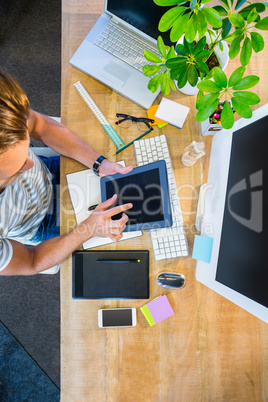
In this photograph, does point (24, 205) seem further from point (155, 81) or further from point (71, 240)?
point (155, 81)

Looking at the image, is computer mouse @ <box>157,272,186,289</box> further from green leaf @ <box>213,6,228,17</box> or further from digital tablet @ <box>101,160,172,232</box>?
green leaf @ <box>213,6,228,17</box>

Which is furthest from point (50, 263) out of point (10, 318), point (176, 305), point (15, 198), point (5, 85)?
point (10, 318)

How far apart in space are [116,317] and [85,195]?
433 millimetres

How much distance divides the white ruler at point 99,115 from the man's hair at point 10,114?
35 centimetres

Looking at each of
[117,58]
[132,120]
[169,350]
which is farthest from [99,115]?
[169,350]

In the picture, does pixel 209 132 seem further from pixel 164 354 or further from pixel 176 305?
pixel 164 354

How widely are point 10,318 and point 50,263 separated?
3.08 ft

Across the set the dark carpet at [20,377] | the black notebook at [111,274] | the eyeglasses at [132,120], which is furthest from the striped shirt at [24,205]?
the dark carpet at [20,377]

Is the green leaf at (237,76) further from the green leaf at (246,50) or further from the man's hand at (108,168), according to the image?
the man's hand at (108,168)

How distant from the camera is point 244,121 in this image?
0.73 metres

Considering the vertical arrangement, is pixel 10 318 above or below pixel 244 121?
below

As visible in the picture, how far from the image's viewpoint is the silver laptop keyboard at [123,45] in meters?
1.06

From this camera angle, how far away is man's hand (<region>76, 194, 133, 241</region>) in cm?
94

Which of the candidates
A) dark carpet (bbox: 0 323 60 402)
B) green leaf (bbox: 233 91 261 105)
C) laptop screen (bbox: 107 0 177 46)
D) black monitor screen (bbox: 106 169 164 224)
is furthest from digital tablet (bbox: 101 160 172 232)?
dark carpet (bbox: 0 323 60 402)
